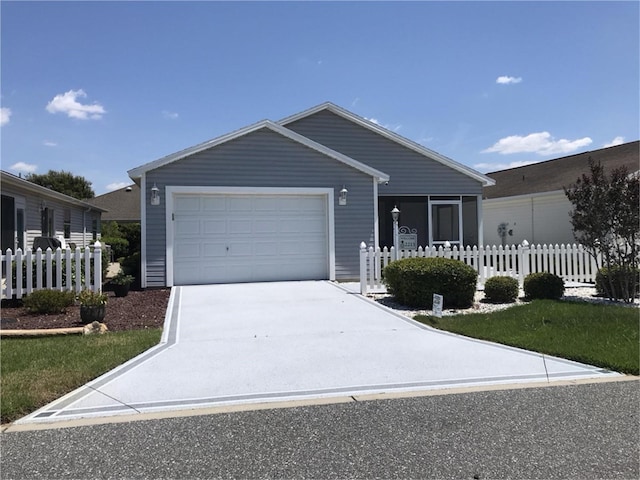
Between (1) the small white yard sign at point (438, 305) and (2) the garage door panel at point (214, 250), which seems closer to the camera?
(1) the small white yard sign at point (438, 305)

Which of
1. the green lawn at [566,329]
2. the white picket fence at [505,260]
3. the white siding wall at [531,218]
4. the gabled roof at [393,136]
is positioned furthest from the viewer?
the white siding wall at [531,218]

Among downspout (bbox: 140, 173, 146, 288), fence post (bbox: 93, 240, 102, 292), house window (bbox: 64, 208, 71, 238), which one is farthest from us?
house window (bbox: 64, 208, 71, 238)

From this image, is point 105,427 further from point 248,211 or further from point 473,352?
point 248,211

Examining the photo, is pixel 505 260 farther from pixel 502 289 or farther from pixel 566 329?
pixel 566 329

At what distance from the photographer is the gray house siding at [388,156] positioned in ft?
52.3

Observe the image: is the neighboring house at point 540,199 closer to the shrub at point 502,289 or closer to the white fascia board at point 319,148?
the white fascia board at point 319,148

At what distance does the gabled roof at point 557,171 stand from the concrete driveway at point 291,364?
14603mm

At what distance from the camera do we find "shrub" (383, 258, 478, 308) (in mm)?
9312

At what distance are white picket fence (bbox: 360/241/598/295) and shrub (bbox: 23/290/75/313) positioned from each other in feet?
19.9

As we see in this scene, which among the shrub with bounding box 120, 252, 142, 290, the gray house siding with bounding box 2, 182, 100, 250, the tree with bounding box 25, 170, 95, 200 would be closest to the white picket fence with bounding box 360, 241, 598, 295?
the shrub with bounding box 120, 252, 142, 290

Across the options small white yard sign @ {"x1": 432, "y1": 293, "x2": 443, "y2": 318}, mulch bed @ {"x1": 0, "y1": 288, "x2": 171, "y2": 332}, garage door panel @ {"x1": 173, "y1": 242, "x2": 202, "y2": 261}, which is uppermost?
garage door panel @ {"x1": 173, "y1": 242, "x2": 202, "y2": 261}

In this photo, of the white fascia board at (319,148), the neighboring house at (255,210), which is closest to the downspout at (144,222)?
the neighboring house at (255,210)

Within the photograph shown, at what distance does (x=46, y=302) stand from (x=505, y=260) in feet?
33.4

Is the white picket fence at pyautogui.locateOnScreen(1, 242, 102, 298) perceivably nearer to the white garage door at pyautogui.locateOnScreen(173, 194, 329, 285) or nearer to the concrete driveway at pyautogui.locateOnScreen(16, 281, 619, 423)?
the white garage door at pyautogui.locateOnScreen(173, 194, 329, 285)
